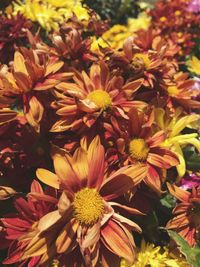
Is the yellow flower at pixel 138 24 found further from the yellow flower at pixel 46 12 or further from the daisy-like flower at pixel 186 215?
the daisy-like flower at pixel 186 215

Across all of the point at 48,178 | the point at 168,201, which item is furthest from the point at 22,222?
the point at 168,201

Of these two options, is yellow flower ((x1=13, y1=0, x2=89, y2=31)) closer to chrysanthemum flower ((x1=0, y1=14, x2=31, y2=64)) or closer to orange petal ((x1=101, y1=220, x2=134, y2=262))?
chrysanthemum flower ((x1=0, y1=14, x2=31, y2=64))

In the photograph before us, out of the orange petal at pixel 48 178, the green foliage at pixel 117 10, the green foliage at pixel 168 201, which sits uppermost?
the orange petal at pixel 48 178

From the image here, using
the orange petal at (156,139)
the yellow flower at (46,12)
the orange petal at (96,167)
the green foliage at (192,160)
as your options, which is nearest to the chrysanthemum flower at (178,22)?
the yellow flower at (46,12)

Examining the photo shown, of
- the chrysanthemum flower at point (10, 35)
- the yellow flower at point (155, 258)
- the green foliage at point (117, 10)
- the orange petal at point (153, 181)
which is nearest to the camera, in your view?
the orange petal at point (153, 181)

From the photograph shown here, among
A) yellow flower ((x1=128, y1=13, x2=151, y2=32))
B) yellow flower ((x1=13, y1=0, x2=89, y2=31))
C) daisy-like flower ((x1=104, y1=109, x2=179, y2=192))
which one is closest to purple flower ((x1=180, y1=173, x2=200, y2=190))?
daisy-like flower ((x1=104, y1=109, x2=179, y2=192))

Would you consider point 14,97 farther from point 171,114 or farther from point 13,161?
point 171,114

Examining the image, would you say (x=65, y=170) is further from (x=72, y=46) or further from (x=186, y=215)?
(x=72, y=46)
